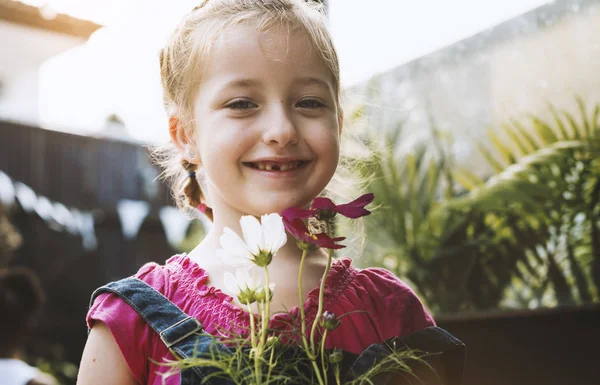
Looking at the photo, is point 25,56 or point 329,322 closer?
point 329,322

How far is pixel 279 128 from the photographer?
0.92 meters

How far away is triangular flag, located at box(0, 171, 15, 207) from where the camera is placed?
395 cm

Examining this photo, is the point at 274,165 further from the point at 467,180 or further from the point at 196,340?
the point at 467,180

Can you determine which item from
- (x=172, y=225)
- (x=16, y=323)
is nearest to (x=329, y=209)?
(x=16, y=323)

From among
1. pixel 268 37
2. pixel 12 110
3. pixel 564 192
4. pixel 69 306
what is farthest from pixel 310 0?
pixel 69 306

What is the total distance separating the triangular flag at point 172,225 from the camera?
409 cm

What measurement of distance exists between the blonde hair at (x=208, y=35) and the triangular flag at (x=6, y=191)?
10.3ft

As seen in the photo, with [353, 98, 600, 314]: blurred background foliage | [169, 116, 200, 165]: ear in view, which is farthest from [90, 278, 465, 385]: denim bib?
[353, 98, 600, 314]: blurred background foliage

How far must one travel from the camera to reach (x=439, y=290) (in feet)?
8.63

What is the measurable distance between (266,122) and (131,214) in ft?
11.6

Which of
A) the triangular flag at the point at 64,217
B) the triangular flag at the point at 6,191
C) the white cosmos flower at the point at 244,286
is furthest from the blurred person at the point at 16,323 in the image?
the white cosmos flower at the point at 244,286

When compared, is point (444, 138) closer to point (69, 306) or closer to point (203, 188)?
point (203, 188)

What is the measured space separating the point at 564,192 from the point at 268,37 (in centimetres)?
182

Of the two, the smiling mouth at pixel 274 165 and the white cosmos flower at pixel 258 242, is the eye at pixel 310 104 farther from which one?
the white cosmos flower at pixel 258 242
